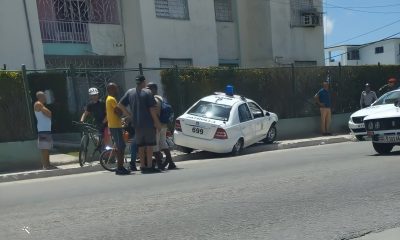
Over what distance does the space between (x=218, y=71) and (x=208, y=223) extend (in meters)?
10.9

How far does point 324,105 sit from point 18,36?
34.4ft

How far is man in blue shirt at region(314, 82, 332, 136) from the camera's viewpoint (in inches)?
704

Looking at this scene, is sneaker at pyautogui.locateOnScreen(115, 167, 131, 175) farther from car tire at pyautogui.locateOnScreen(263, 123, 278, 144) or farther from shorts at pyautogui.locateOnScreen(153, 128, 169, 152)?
car tire at pyautogui.locateOnScreen(263, 123, 278, 144)

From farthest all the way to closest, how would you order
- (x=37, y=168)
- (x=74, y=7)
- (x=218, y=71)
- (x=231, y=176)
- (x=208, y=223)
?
(x=74, y=7), (x=218, y=71), (x=37, y=168), (x=231, y=176), (x=208, y=223)

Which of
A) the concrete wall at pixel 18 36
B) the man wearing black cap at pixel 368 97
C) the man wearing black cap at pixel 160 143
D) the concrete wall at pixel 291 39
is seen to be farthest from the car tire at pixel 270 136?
the concrete wall at pixel 291 39

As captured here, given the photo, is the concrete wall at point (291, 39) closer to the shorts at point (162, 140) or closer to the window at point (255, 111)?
the window at point (255, 111)

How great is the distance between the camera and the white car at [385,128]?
10.6 m

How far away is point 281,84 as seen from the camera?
18.3m

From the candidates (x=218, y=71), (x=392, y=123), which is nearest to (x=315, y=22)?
(x=218, y=71)

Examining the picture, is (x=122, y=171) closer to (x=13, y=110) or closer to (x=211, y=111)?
(x=211, y=111)

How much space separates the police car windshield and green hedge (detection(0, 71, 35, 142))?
4068mm

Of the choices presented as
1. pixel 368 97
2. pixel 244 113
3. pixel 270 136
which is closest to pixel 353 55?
pixel 368 97

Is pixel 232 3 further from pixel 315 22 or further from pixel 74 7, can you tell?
pixel 74 7

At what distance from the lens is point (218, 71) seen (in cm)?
1647
